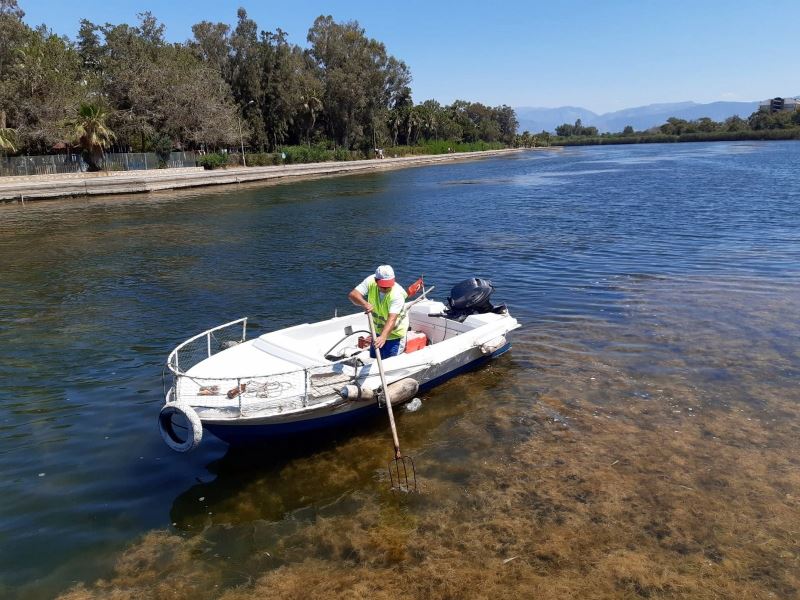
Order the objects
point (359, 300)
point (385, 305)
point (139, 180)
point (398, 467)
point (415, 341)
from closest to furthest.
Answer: point (398, 467)
point (359, 300)
point (385, 305)
point (415, 341)
point (139, 180)

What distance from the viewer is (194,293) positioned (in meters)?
16.9

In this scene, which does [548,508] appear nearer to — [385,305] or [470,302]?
[385,305]

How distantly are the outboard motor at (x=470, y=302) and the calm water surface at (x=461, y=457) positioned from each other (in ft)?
3.73

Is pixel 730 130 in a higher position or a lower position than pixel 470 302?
higher

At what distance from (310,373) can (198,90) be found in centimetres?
5728

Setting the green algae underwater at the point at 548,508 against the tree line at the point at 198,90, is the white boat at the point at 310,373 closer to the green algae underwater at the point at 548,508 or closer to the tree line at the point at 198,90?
the green algae underwater at the point at 548,508

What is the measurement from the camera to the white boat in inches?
297

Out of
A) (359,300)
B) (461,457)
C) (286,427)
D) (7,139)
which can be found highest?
(7,139)

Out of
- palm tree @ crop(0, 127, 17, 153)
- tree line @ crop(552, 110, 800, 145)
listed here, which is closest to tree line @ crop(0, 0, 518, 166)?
palm tree @ crop(0, 127, 17, 153)

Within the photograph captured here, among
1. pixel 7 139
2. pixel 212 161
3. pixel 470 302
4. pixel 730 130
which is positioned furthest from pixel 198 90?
pixel 730 130

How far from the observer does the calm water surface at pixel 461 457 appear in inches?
240

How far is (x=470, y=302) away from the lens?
1174 centimetres

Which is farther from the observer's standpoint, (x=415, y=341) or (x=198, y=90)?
(x=198, y=90)

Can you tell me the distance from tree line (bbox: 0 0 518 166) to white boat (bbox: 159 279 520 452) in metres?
44.9
